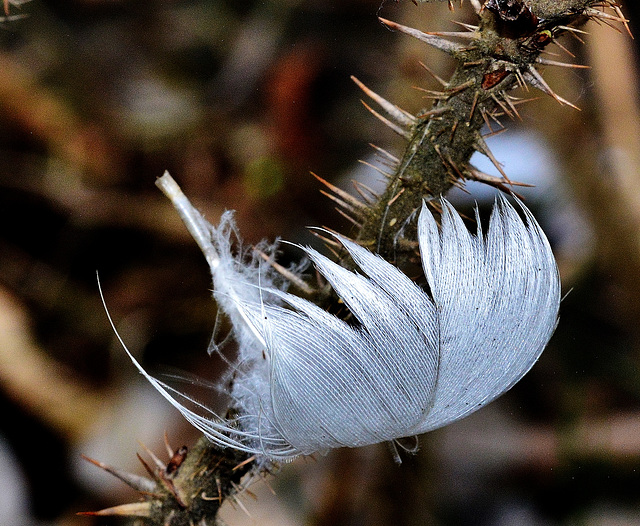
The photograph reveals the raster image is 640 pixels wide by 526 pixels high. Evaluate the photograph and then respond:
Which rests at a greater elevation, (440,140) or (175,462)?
(440,140)

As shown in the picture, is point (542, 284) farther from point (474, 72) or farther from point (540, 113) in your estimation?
point (540, 113)

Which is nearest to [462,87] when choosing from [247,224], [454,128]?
[454,128]

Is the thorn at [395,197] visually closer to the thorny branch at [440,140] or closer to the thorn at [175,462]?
the thorny branch at [440,140]

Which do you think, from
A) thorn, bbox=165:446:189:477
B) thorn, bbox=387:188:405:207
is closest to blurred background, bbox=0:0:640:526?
thorn, bbox=165:446:189:477

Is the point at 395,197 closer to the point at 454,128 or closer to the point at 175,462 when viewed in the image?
the point at 454,128

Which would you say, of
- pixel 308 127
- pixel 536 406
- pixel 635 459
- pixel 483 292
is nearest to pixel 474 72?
pixel 483 292

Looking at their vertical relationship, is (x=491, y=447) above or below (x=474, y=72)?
below

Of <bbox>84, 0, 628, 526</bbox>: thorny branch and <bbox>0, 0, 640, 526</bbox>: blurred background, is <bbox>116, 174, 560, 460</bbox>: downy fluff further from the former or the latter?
<bbox>0, 0, 640, 526</bbox>: blurred background
